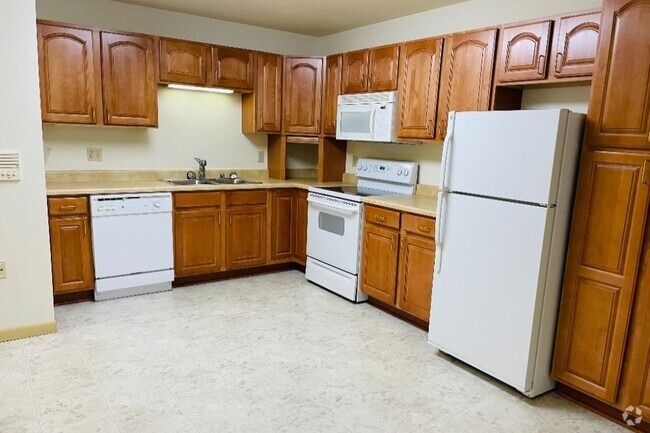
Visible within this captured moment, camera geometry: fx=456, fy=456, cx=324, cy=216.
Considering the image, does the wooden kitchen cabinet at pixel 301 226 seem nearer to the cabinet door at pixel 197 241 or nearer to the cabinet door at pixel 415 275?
the cabinet door at pixel 197 241

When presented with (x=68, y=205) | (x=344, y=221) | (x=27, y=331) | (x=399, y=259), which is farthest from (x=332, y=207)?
(x=27, y=331)

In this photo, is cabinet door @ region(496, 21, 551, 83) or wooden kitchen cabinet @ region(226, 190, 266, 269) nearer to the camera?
cabinet door @ region(496, 21, 551, 83)

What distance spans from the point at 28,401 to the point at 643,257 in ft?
9.97

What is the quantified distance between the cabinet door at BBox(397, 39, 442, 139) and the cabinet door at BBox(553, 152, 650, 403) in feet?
4.60

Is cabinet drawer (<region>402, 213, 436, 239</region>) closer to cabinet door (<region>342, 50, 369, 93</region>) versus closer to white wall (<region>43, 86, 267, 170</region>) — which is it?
cabinet door (<region>342, 50, 369, 93</region>)

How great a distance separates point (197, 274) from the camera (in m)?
4.12

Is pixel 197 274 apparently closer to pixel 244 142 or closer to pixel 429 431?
pixel 244 142

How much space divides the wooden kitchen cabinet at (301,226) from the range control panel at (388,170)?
1.97 feet

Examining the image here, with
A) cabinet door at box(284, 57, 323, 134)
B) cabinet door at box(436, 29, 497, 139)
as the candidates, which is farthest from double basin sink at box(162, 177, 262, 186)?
cabinet door at box(436, 29, 497, 139)

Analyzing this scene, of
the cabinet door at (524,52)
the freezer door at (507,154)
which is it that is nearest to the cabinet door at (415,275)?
the freezer door at (507,154)

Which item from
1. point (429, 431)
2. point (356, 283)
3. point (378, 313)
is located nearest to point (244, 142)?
point (356, 283)

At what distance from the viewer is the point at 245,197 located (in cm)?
423

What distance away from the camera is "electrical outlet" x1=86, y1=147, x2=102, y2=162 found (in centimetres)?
397

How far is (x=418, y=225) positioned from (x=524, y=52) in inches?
50.7
